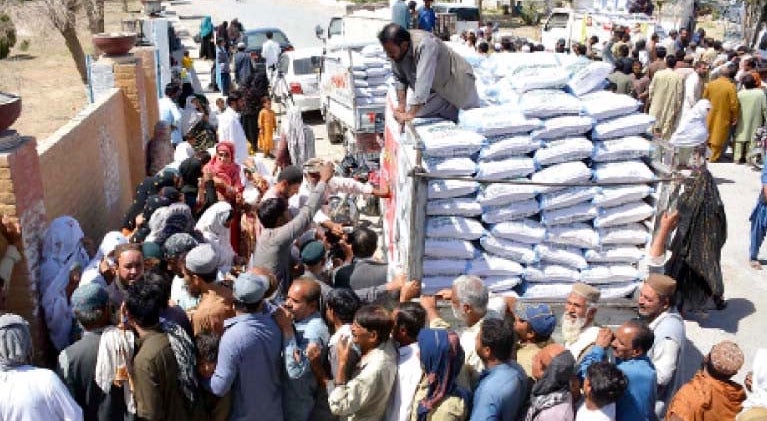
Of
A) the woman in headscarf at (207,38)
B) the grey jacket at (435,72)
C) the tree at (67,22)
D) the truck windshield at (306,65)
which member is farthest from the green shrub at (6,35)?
the grey jacket at (435,72)

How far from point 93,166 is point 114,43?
1764 millimetres

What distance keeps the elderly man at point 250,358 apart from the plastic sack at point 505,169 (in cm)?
177

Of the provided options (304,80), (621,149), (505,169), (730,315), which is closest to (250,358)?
(505,169)

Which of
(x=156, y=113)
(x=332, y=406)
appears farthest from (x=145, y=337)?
(x=156, y=113)

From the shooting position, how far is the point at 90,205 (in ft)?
21.6

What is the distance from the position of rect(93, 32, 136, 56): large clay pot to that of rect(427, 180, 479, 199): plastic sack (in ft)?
15.6

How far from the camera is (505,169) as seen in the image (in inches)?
192

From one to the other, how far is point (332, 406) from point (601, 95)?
3157 millimetres

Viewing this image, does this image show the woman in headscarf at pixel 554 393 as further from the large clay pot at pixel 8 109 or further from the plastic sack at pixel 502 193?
the large clay pot at pixel 8 109

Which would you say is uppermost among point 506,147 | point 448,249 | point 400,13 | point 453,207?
point 400,13

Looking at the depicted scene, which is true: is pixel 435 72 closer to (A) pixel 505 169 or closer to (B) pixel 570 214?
(A) pixel 505 169

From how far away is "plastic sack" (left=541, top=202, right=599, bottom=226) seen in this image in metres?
4.98

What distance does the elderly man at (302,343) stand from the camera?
150 inches

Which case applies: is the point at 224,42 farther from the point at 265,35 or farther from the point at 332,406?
the point at 332,406
